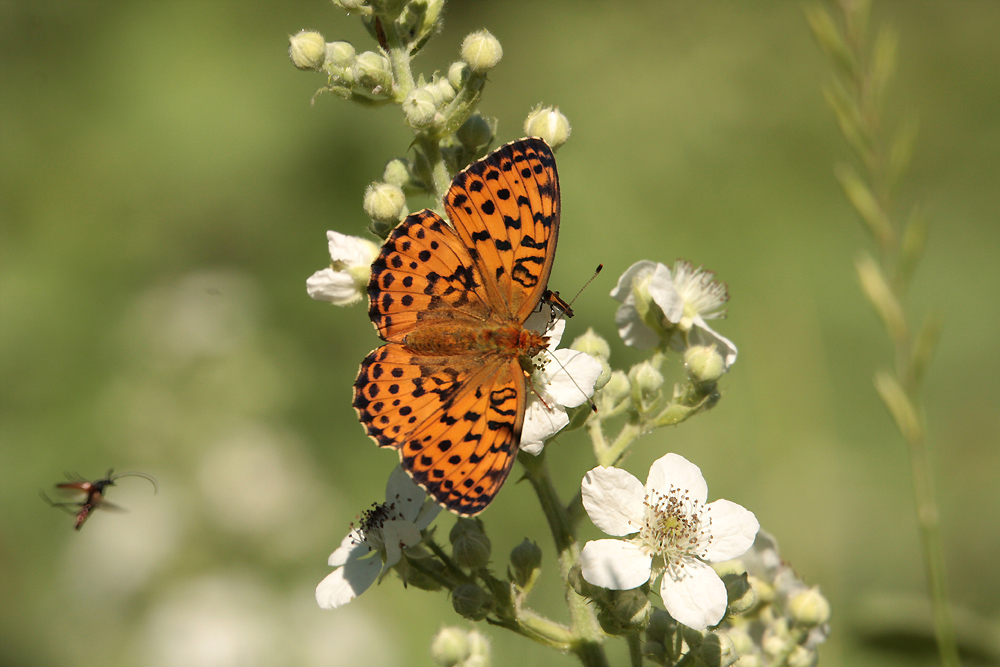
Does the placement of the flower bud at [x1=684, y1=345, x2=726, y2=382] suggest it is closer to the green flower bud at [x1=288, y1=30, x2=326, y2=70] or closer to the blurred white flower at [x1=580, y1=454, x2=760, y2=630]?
the blurred white flower at [x1=580, y1=454, x2=760, y2=630]

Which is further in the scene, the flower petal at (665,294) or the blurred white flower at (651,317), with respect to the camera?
the blurred white flower at (651,317)

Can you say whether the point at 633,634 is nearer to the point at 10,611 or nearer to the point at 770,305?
the point at 770,305

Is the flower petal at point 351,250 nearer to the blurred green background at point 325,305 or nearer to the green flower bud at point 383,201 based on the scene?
the green flower bud at point 383,201

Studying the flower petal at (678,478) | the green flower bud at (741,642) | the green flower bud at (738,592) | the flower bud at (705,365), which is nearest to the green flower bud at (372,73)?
the flower bud at (705,365)

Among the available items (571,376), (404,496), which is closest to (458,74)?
(571,376)

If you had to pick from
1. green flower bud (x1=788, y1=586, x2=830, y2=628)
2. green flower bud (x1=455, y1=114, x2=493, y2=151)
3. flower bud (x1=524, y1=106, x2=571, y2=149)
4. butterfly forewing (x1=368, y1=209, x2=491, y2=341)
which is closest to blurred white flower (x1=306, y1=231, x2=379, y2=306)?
butterfly forewing (x1=368, y1=209, x2=491, y2=341)

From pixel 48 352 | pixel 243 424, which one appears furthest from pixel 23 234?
pixel 243 424
